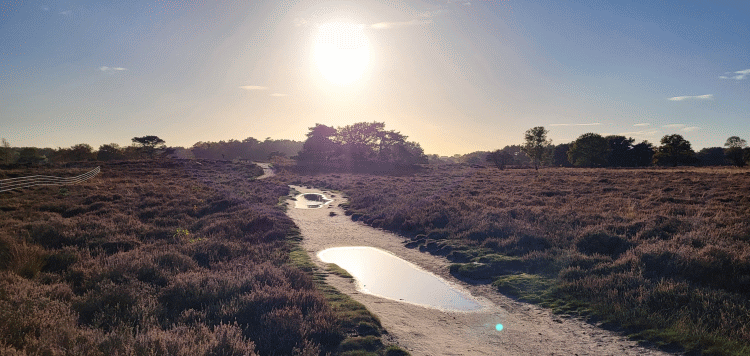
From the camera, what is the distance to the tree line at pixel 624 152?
67.6 metres

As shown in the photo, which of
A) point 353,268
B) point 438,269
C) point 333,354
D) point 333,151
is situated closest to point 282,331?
point 333,354

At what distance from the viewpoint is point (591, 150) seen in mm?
81312

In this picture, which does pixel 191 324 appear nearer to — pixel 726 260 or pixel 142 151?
pixel 726 260

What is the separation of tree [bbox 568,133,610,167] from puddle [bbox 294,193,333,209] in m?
68.1

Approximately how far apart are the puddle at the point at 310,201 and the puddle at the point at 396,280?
14867 mm

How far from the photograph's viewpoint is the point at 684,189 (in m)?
29.4

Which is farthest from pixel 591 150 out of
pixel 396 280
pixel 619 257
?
pixel 396 280

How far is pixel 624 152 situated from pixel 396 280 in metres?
93.1

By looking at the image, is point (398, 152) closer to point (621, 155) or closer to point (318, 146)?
point (318, 146)

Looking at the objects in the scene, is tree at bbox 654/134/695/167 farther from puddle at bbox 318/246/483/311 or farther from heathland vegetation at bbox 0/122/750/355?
puddle at bbox 318/246/483/311

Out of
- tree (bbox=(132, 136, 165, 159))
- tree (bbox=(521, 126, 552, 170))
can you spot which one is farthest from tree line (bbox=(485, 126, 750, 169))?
tree (bbox=(132, 136, 165, 159))

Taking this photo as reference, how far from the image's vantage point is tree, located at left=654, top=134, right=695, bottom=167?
72.7m

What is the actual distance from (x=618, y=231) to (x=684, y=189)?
20.1 m

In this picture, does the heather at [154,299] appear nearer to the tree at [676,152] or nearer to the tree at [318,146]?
the tree at [318,146]
